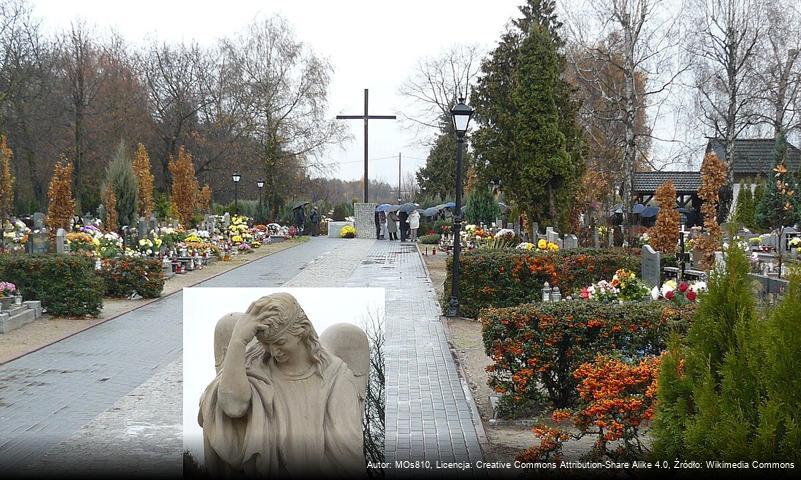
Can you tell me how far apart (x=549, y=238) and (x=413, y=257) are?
33.0ft

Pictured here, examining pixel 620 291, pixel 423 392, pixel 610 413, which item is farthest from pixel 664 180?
pixel 610 413

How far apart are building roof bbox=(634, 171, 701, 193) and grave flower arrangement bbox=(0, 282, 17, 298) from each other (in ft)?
117

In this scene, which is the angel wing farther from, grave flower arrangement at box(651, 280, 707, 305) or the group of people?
the group of people

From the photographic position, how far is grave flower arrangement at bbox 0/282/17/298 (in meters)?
15.5

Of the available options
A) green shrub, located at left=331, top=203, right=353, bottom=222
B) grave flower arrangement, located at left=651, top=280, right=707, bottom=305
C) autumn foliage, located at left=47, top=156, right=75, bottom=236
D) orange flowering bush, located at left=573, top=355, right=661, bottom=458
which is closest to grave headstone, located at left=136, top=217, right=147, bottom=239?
autumn foliage, located at left=47, top=156, right=75, bottom=236

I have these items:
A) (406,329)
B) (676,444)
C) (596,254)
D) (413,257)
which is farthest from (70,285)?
(413,257)

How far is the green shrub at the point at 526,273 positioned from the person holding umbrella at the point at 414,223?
87.9 ft

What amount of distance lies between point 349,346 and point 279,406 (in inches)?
21.4

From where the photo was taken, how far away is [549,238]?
2341 cm

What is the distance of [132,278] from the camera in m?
19.6

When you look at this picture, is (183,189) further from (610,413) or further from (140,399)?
(610,413)

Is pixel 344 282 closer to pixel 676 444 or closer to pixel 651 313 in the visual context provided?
pixel 651 313

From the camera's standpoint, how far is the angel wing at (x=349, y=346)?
15.0 ft

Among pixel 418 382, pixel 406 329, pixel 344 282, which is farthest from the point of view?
pixel 344 282
